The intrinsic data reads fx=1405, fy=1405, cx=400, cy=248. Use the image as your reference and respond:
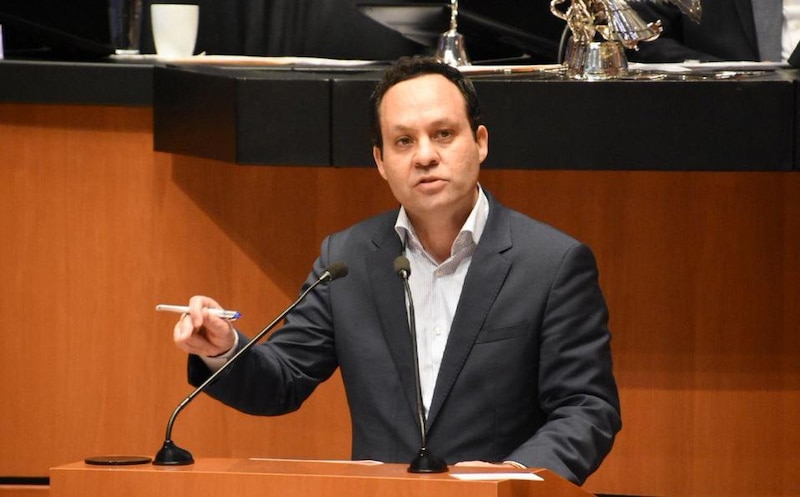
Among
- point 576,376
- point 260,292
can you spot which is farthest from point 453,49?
point 576,376

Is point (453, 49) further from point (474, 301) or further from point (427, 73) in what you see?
point (474, 301)

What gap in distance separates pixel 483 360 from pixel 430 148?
0.40m

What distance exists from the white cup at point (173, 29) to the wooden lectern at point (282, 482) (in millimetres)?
2087

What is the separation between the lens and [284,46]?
4.80m

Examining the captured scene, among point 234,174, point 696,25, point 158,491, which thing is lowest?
point 158,491

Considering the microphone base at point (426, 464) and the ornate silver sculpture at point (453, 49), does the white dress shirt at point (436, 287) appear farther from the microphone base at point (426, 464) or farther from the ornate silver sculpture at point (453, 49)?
the ornate silver sculpture at point (453, 49)

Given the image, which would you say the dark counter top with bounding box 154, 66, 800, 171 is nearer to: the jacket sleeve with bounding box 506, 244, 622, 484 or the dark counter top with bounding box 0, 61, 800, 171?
the dark counter top with bounding box 0, 61, 800, 171

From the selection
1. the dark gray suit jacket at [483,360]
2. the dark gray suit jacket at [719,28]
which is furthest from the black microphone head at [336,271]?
the dark gray suit jacket at [719,28]

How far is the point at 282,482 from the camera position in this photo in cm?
182

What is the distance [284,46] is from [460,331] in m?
2.44

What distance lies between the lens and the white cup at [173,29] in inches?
151

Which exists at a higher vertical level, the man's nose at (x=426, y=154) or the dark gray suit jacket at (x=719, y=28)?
the dark gray suit jacket at (x=719, y=28)

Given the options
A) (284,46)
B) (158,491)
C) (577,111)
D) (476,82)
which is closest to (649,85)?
(577,111)

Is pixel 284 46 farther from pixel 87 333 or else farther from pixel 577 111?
pixel 577 111
